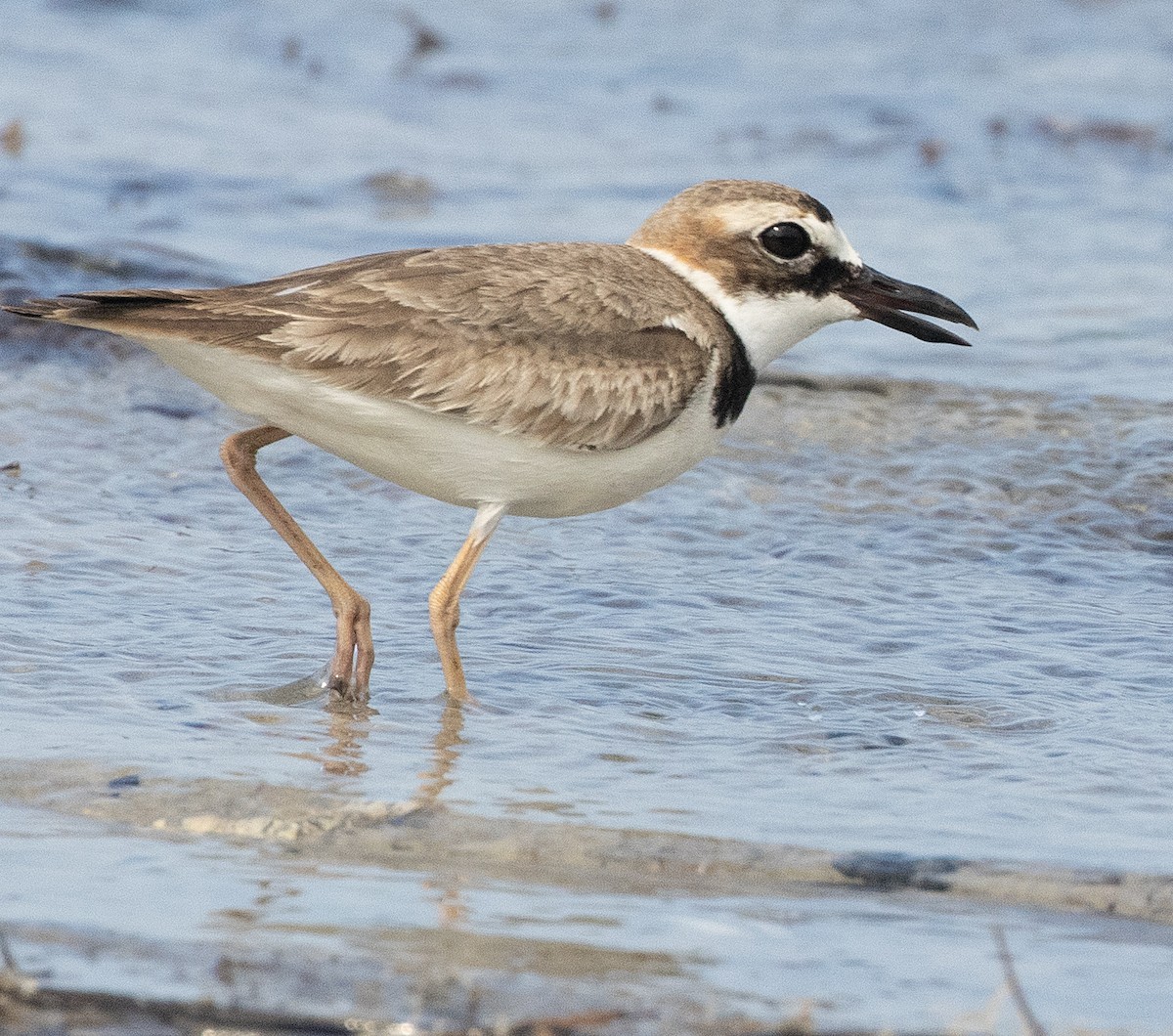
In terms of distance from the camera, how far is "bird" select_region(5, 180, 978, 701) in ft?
16.7

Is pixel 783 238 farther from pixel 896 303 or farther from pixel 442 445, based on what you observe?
pixel 442 445

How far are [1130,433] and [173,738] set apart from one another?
184 inches

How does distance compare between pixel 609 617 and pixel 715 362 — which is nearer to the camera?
pixel 715 362

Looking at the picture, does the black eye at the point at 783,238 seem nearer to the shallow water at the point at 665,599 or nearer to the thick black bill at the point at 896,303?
the thick black bill at the point at 896,303

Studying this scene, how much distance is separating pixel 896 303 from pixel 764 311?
471 mm

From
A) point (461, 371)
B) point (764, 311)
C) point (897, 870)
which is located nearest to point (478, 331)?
point (461, 371)

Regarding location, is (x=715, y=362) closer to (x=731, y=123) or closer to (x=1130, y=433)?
(x=1130, y=433)

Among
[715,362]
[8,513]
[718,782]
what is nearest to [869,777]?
[718,782]

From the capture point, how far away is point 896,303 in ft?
19.5

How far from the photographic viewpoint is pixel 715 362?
18.0ft

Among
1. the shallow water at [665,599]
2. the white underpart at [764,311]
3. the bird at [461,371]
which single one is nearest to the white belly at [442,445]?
the bird at [461,371]

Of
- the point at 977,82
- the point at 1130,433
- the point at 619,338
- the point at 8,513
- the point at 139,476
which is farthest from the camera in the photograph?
the point at 977,82

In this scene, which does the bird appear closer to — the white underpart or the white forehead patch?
the white underpart

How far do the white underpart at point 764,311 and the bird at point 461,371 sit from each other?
0.12 feet
